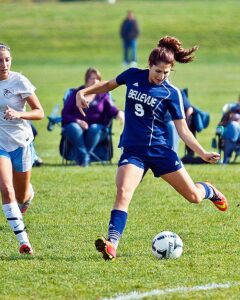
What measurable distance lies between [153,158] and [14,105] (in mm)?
1391

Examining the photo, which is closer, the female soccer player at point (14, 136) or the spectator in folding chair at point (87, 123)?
the female soccer player at point (14, 136)

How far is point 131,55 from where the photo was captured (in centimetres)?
4347

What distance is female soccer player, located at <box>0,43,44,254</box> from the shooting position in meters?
8.81

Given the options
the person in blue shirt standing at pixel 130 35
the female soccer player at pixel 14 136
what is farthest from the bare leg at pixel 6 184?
the person in blue shirt standing at pixel 130 35

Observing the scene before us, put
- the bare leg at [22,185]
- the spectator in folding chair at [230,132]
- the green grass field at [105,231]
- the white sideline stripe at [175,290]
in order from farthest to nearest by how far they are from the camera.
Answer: the spectator in folding chair at [230,132] → the bare leg at [22,185] → the green grass field at [105,231] → the white sideline stripe at [175,290]

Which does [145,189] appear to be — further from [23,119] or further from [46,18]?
[46,18]

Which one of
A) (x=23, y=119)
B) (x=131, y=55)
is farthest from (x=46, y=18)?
(x=23, y=119)

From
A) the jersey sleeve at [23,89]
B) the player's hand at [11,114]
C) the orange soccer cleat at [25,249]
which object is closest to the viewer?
Result: the player's hand at [11,114]

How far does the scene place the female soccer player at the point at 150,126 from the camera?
8.62 meters

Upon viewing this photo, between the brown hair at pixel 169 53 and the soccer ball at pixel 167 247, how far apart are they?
4.87 ft

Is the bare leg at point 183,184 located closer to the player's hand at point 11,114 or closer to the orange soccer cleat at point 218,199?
the orange soccer cleat at point 218,199

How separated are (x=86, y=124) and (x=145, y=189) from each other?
310 cm

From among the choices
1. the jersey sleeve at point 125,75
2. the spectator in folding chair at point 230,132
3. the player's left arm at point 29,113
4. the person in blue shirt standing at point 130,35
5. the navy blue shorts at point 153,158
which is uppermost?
the jersey sleeve at point 125,75

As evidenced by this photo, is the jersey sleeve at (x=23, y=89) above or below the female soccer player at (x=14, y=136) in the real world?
above
